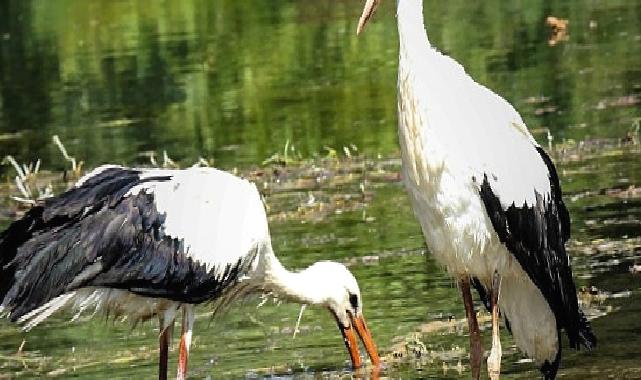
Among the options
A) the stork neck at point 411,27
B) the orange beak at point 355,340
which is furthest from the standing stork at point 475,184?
the orange beak at point 355,340

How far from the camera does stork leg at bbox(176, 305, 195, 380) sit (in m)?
8.52

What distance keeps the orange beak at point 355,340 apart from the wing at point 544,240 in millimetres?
1310

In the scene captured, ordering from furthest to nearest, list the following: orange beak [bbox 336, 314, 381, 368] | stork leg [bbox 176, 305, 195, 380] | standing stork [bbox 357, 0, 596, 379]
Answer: orange beak [bbox 336, 314, 381, 368]
stork leg [bbox 176, 305, 195, 380]
standing stork [bbox 357, 0, 596, 379]

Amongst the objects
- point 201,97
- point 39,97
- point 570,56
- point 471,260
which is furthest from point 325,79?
point 471,260

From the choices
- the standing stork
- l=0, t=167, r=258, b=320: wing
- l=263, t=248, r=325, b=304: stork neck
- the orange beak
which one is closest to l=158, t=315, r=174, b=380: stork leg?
l=0, t=167, r=258, b=320: wing

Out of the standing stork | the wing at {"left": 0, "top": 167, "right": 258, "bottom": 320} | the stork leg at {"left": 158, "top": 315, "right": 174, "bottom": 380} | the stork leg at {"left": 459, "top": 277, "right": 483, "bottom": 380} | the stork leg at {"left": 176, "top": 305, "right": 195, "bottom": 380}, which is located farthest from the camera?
the stork leg at {"left": 158, "top": 315, "right": 174, "bottom": 380}

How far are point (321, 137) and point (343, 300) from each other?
784cm

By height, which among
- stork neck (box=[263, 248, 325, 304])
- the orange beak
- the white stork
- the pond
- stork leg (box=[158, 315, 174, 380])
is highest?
the white stork

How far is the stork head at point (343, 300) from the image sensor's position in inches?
365

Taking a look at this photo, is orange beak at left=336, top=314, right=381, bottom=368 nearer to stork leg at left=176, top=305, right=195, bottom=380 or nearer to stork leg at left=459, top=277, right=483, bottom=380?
stork leg at left=176, top=305, right=195, bottom=380

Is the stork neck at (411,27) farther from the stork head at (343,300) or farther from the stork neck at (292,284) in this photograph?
the stork head at (343,300)

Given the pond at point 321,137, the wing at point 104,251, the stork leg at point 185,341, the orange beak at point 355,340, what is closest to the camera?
the wing at point 104,251

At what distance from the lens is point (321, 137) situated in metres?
17.1

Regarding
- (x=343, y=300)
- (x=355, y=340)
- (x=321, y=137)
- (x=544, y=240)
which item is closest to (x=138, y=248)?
(x=343, y=300)
